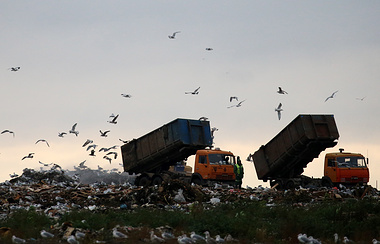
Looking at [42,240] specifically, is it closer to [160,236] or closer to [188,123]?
[160,236]

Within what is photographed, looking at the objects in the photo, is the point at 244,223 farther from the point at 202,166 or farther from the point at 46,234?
the point at 202,166

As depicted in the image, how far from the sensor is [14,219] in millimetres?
13195

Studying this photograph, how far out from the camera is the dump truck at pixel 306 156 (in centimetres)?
2433

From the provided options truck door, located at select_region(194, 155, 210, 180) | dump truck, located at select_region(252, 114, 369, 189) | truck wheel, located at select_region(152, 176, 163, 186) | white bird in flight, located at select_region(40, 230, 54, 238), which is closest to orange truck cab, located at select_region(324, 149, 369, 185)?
dump truck, located at select_region(252, 114, 369, 189)

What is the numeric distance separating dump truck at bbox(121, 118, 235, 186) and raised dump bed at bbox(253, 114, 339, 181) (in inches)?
77.2

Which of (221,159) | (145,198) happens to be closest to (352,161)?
(221,159)

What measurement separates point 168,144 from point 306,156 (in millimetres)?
6142

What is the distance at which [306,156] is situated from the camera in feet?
84.6

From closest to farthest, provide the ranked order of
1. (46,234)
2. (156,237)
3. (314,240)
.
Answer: (314,240), (156,237), (46,234)

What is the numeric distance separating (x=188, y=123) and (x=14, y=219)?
13.3 meters

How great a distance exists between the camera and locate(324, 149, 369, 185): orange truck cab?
25016mm

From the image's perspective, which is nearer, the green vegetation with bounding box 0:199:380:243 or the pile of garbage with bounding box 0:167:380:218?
the green vegetation with bounding box 0:199:380:243

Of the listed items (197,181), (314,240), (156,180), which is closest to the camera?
(314,240)

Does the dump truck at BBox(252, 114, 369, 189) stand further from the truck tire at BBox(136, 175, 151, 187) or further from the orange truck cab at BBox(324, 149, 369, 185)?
the truck tire at BBox(136, 175, 151, 187)
